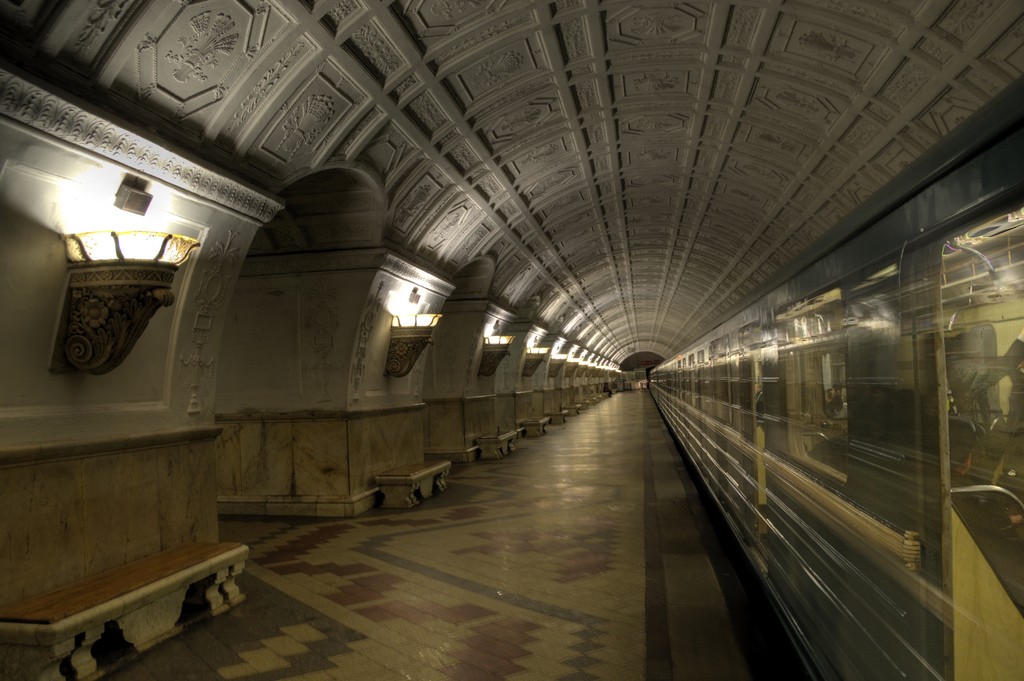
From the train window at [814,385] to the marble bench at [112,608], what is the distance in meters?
3.95

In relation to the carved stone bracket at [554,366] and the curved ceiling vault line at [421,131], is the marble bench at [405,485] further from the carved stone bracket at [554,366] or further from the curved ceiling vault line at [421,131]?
the carved stone bracket at [554,366]

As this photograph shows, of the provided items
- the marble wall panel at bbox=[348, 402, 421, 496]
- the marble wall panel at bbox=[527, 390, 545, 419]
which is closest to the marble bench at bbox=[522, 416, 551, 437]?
the marble wall panel at bbox=[527, 390, 545, 419]

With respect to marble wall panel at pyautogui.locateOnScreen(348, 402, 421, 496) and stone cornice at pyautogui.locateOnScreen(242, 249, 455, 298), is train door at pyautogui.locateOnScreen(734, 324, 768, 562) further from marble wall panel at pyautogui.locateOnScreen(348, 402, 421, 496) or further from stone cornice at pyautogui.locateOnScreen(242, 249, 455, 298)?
marble wall panel at pyautogui.locateOnScreen(348, 402, 421, 496)

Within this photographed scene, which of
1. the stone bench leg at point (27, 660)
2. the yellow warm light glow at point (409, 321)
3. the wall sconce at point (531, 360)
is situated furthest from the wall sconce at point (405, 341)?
the wall sconce at point (531, 360)

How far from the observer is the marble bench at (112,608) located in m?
4.04

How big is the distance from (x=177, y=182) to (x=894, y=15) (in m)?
6.82

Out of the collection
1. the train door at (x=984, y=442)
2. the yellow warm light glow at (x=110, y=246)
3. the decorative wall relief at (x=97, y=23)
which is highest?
the decorative wall relief at (x=97, y=23)

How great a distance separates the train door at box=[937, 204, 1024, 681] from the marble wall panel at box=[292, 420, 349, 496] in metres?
8.48

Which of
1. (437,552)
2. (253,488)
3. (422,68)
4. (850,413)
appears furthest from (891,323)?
(253,488)

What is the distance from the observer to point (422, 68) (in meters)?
7.77

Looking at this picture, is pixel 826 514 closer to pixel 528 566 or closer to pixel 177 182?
pixel 528 566

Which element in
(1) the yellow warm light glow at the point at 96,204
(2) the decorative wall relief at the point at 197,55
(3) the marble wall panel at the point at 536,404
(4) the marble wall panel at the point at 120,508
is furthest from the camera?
(3) the marble wall panel at the point at 536,404

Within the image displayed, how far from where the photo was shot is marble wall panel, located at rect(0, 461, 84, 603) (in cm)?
438

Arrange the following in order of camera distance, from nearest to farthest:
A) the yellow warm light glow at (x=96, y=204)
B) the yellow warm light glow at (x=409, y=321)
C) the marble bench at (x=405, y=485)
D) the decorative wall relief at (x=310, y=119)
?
the yellow warm light glow at (x=96, y=204) → the decorative wall relief at (x=310, y=119) → the marble bench at (x=405, y=485) → the yellow warm light glow at (x=409, y=321)
